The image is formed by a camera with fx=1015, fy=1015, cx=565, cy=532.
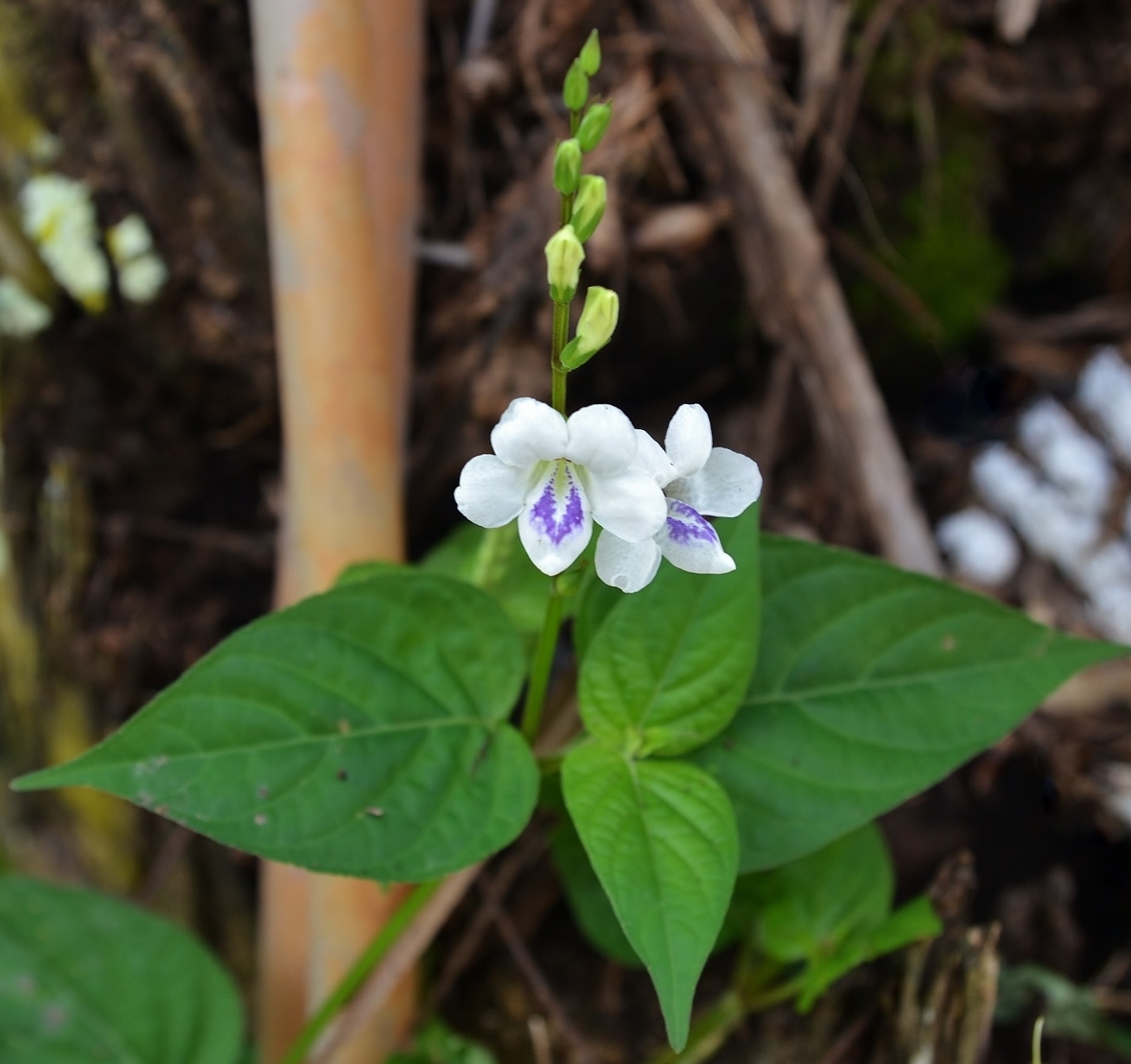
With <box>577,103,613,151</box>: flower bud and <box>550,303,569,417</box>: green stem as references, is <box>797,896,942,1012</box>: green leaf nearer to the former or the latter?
<box>550,303,569,417</box>: green stem

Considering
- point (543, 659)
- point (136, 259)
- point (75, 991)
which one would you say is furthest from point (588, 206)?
point (75, 991)

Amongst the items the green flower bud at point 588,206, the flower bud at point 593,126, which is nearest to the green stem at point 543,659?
the green flower bud at point 588,206

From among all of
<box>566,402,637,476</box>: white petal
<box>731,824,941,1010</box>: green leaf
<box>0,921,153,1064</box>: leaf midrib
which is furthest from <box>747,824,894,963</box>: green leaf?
<box>0,921,153,1064</box>: leaf midrib

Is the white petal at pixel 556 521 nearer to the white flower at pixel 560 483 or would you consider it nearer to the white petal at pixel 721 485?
the white flower at pixel 560 483

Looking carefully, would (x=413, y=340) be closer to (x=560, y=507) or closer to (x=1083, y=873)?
(x=560, y=507)

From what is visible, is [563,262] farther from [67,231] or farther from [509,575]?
[67,231]
